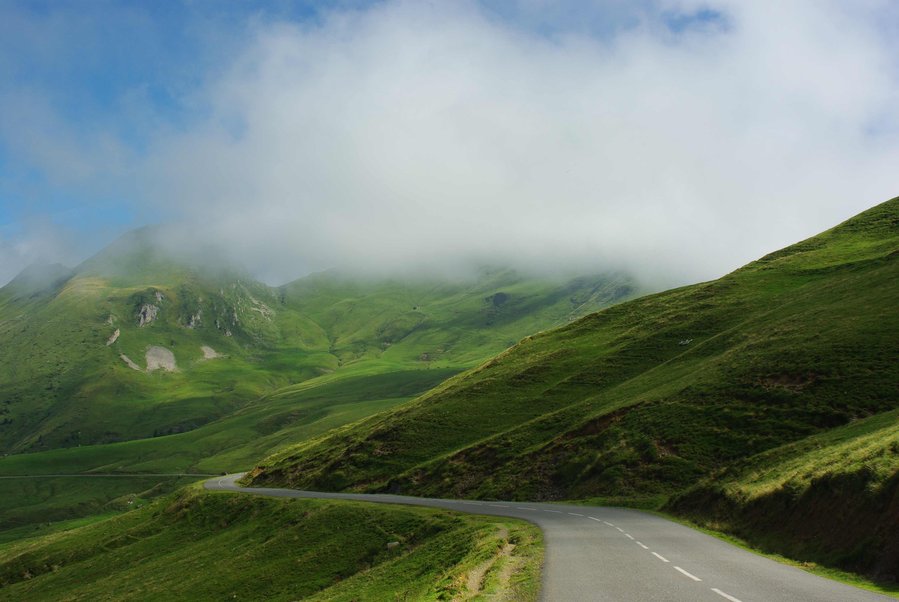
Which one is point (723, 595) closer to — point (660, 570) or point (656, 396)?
point (660, 570)

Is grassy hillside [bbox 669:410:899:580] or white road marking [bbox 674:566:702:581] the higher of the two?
white road marking [bbox 674:566:702:581]

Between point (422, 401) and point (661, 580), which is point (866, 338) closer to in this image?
point (661, 580)

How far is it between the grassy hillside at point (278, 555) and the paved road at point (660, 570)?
4.59 ft

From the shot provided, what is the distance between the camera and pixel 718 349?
83250 millimetres

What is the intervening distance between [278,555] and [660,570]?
157 ft

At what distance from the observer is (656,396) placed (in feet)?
230

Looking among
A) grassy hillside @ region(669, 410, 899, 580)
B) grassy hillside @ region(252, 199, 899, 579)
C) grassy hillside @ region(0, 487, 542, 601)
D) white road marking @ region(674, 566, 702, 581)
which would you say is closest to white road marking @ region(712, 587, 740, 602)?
white road marking @ region(674, 566, 702, 581)

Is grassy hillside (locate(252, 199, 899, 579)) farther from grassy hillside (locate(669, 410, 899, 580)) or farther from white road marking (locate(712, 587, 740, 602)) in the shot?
white road marking (locate(712, 587, 740, 602))

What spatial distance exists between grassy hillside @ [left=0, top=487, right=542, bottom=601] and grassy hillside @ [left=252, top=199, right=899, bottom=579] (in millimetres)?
13853

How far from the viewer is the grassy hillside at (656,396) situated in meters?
55.7

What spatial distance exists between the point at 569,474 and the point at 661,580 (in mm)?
43024

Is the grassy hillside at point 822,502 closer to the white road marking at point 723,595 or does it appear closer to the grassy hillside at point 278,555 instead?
the white road marking at point 723,595

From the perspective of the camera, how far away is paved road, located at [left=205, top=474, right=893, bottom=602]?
18.9 m

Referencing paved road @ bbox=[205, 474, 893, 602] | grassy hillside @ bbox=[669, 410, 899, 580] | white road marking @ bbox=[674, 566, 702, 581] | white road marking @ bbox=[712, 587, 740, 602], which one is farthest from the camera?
grassy hillside @ bbox=[669, 410, 899, 580]
